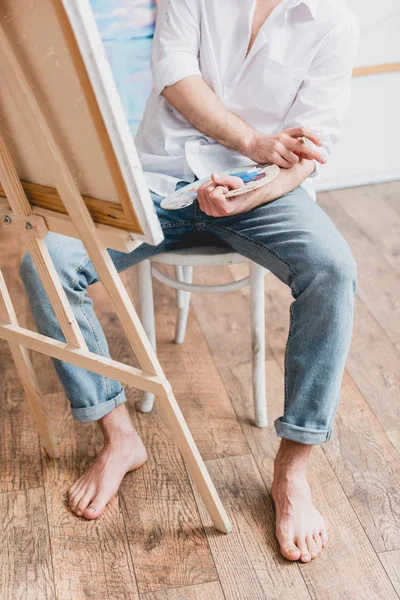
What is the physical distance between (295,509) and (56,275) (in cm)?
63

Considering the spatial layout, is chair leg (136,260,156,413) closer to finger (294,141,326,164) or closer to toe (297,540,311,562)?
finger (294,141,326,164)

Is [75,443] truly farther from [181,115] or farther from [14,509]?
[181,115]

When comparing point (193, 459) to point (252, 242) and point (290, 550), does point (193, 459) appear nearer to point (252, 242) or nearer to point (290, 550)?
point (290, 550)

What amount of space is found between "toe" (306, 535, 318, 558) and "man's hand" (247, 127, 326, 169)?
2.33 feet

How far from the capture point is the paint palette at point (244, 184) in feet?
4.20

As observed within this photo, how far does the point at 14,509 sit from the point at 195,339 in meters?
0.71

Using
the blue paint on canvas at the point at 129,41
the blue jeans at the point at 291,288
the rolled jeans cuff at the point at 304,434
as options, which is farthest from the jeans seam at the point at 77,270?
the blue paint on canvas at the point at 129,41

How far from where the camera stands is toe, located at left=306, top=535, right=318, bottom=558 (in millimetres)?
1381

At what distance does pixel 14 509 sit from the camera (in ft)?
4.95

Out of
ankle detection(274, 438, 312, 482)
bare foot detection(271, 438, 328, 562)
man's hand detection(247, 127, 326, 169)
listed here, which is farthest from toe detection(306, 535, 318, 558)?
man's hand detection(247, 127, 326, 169)

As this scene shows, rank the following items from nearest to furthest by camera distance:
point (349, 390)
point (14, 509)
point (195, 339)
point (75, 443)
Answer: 1. point (14, 509)
2. point (75, 443)
3. point (349, 390)
4. point (195, 339)

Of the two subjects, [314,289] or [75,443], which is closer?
[314,289]

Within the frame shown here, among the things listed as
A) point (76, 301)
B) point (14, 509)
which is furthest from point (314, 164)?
point (14, 509)

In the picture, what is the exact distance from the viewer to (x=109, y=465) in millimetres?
1540
